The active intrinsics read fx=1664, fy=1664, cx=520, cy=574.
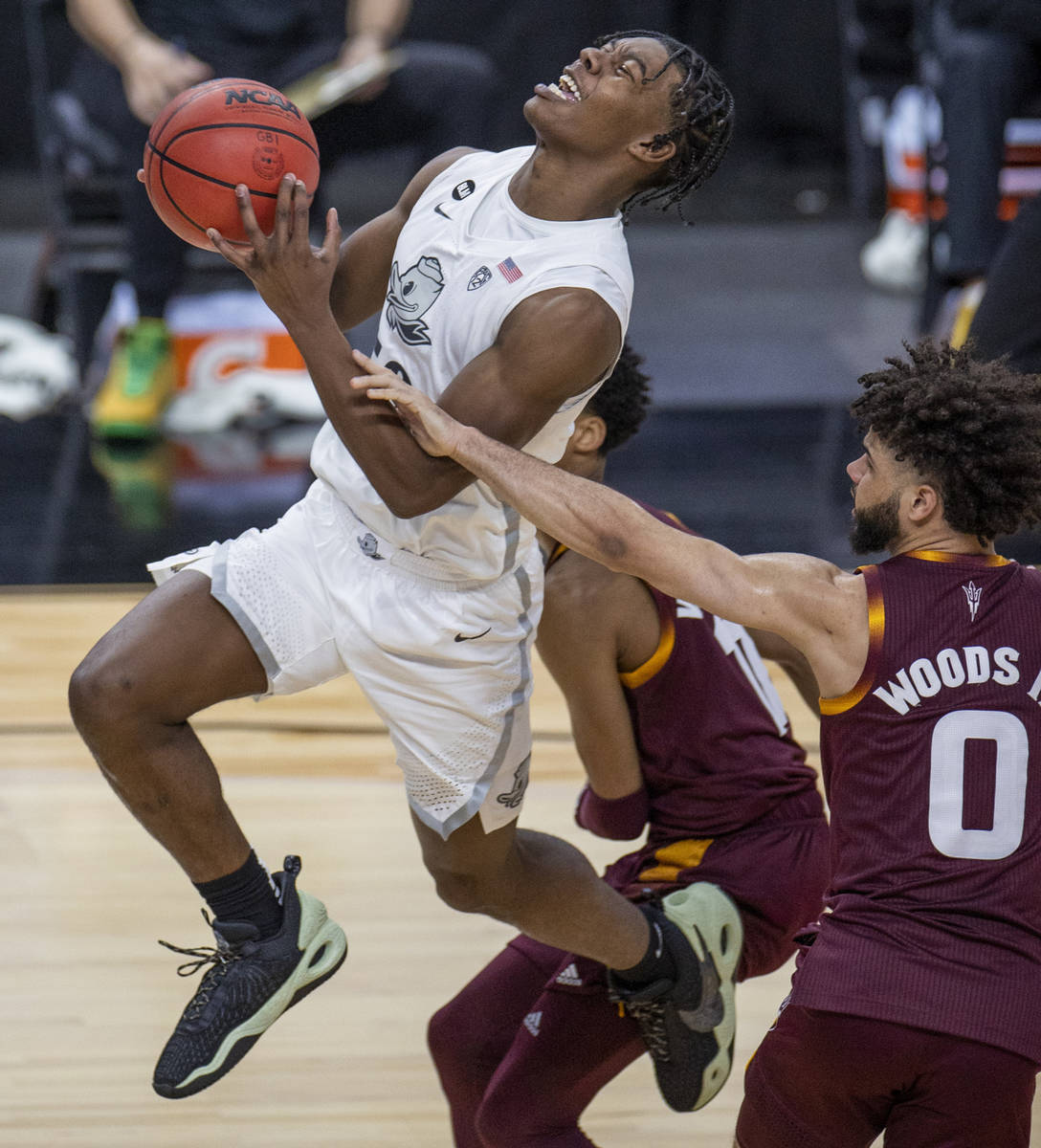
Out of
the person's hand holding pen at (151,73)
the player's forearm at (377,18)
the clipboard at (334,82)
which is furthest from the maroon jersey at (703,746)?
the player's forearm at (377,18)

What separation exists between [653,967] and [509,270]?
125cm

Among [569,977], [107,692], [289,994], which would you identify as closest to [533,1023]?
[569,977]

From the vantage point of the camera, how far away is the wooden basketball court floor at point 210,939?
3.29 meters

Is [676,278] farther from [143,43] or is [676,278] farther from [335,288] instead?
[335,288]

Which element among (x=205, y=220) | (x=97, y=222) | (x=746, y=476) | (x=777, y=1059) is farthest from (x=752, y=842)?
(x=97, y=222)

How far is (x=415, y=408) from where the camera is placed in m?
2.51

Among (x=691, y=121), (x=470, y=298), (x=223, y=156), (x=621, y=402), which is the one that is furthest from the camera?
(x=621, y=402)

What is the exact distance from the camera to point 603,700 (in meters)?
2.94

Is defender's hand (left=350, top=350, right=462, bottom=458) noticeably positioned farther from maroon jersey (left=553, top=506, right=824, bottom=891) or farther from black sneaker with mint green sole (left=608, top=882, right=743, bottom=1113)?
black sneaker with mint green sole (left=608, top=882, right=743, bottom=1113)

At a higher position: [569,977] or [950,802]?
[950,802]

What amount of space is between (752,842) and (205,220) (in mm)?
1495

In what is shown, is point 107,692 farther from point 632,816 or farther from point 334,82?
point 334,82

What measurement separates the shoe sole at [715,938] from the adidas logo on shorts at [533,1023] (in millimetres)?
298

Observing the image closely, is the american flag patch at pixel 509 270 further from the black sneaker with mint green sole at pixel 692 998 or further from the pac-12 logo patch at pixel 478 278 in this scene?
the black sneaker with mint green sole at pixel 692 998
